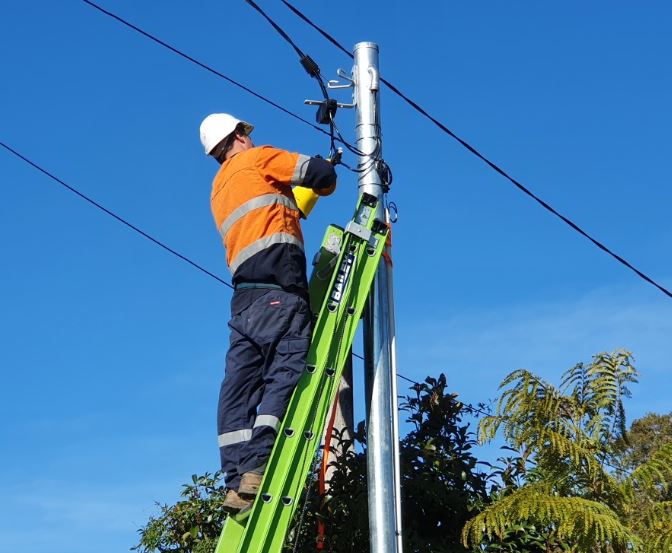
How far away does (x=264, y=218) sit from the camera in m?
5.70

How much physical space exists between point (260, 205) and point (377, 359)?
1.04m

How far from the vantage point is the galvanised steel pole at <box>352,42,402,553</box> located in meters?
5.57

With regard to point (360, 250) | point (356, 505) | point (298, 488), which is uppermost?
point (360, 250)

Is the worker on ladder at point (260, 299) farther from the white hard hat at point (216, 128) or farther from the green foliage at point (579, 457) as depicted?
the green foliage at point (579, 457)

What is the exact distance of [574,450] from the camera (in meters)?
6.66

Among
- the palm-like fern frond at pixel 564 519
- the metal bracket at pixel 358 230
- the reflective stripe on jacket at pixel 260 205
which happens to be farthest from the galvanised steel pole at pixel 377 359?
the palm-like fern frond at pixel 564 519

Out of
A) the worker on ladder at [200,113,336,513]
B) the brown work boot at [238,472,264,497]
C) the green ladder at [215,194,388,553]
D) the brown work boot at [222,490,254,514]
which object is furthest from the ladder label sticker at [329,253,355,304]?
the brown work boot at [222,490,254,514]

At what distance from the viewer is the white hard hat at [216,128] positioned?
615cm

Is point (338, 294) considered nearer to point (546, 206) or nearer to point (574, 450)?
point (574, 450)

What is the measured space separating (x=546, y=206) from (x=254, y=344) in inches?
146

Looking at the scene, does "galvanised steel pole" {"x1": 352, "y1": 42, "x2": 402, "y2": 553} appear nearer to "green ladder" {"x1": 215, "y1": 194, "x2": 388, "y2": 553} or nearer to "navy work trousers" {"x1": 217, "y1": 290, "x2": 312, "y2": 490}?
"green ladder" {"x1": 215, "y1": 194, "x2": 388, "y2": 553}

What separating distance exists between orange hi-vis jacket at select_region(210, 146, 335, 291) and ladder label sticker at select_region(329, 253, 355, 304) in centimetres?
16

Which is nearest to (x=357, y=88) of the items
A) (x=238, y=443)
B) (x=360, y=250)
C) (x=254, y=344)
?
(x=360, y=250)

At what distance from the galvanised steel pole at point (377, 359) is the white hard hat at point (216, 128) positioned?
2.45 feet
